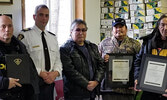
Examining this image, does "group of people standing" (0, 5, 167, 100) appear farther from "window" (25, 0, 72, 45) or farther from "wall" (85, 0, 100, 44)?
"wall" (85, 0, 100, 44)

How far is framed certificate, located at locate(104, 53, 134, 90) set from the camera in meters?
2.59

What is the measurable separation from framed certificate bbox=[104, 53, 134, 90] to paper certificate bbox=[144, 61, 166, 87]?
1.00 ft

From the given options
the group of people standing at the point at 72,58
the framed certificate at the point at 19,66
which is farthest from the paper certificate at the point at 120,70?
the framed certificate at the point at 19,66

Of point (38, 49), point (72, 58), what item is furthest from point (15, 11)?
point (72, 58)

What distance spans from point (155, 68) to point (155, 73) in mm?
51

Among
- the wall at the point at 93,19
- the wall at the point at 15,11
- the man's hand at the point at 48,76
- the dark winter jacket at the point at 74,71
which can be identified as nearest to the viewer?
the man's hand at the point at 48,76

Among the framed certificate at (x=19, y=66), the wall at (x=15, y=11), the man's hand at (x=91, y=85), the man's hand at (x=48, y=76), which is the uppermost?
the wall at (x=15, y=11)

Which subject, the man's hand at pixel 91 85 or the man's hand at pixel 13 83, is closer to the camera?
the man's hand at pixel 13 83

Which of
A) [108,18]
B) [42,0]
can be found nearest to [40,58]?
[42,0]

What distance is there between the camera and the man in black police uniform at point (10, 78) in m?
1.86

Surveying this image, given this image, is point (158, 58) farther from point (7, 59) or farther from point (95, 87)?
point (7, 59)

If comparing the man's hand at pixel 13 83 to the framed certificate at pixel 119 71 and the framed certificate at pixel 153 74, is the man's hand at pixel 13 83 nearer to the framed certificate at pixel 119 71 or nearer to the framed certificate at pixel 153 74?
the framed certificate at pixel 119 71

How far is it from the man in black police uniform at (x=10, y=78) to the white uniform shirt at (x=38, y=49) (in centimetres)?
19

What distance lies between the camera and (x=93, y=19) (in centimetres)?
388
